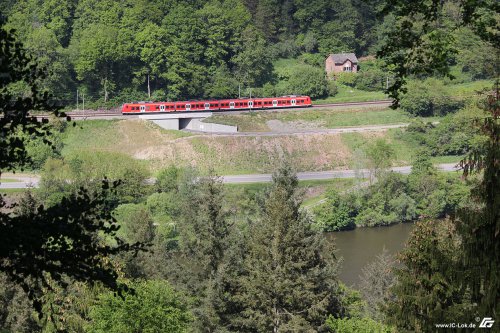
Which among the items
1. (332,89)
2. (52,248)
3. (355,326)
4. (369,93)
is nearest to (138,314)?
(355,326)

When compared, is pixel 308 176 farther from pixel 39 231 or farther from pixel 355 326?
pixel 39 231

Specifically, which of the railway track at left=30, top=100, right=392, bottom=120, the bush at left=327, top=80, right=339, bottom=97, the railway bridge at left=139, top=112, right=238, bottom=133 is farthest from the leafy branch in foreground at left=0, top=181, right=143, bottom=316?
the bush at left=327, top=80, right=339, bottom=97

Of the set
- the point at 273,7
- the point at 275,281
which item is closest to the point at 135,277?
the point at 275,281

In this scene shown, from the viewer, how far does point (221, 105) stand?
79.8 metres

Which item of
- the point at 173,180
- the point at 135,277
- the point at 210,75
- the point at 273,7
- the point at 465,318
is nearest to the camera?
the point at 465,318

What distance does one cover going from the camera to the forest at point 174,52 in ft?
271

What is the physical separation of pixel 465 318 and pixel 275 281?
55.2ft

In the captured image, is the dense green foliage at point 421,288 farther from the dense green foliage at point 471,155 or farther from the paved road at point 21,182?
the paved road at point 21,182

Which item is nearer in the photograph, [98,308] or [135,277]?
[98,308]

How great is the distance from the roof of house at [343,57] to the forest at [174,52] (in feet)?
5.34

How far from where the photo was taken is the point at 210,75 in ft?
284

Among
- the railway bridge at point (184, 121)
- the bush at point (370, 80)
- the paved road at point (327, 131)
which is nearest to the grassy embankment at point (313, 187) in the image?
the paved road at point (327, 131)

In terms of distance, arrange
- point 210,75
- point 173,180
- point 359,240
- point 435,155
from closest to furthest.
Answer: point 359,240 < point 173,180 < point 435,155 < point 210,75

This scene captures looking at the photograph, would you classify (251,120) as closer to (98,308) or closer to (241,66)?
(241,66)
